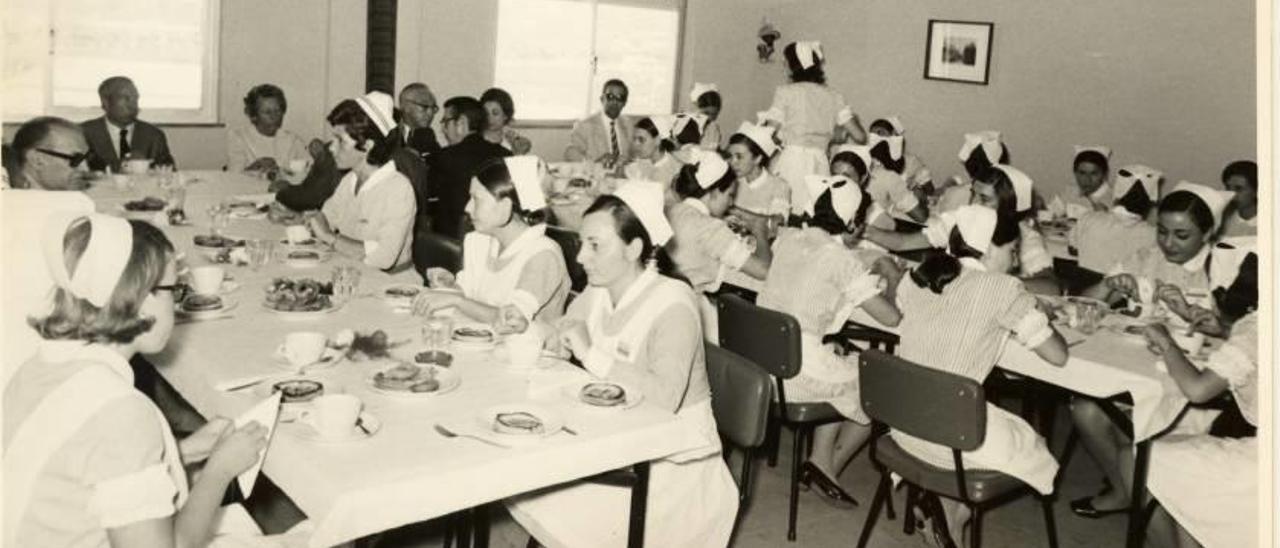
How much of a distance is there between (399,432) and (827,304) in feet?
6.70

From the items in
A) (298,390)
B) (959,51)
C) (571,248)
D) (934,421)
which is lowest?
(934,421)

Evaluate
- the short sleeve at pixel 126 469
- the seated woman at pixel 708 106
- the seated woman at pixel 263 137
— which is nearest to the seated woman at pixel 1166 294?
the short sleeve at pixel 126 469

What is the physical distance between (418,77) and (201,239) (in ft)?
14.8


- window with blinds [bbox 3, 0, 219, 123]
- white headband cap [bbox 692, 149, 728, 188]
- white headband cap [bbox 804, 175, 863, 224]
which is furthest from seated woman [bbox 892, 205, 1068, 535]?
window with blinds [bbox 3, 0, 219, 123]

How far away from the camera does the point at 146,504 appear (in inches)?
70.9

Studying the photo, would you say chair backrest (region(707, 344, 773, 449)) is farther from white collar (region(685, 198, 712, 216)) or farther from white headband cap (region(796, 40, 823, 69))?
white headband cap (region(796, 40, 823, 69))

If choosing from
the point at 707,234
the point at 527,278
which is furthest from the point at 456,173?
the point at 527,278

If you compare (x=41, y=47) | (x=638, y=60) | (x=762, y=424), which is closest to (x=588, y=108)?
(x=638, y=60)

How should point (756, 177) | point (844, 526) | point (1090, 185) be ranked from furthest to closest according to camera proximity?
point (1090, 185)
point (756, 177)
point (844, 526)

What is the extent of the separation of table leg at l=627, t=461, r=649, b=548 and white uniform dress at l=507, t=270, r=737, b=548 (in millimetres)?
104

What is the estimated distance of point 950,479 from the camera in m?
3.21

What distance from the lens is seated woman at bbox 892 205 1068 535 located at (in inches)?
129

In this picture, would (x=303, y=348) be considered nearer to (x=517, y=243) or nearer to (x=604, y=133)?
(x=517, y=243)

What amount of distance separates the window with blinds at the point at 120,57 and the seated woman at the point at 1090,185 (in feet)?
19.1
